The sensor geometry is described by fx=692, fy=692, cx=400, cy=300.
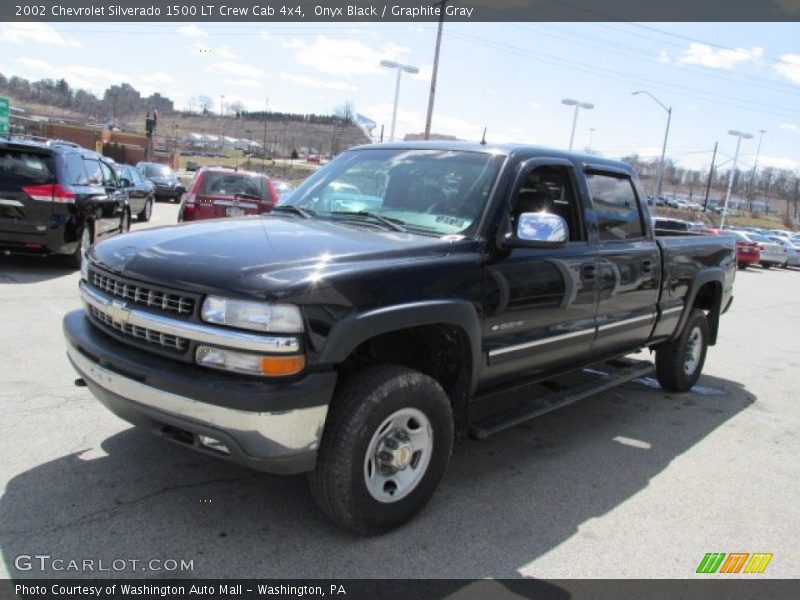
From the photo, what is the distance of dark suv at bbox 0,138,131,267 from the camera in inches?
356

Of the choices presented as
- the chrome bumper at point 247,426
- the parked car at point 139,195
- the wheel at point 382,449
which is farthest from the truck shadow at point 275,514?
the parked car at point 139,195

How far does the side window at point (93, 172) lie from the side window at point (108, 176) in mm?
135

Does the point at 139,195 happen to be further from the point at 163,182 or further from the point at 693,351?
the point at 693,351

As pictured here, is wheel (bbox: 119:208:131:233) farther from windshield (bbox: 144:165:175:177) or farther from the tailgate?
windshield (bbox: 144:165:175:177)

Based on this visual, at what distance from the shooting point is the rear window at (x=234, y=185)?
11.4 metres

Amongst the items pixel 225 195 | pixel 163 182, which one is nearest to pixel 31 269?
pixel 225 195

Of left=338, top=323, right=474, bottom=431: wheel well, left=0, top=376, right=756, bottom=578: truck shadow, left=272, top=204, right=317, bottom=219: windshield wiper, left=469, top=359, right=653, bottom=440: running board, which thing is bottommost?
left=0, top=376, right=756, bottom=578: truck shadow

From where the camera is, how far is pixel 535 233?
3734 millimetres

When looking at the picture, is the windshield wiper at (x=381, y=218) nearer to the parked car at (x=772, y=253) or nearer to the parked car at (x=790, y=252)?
the parked car at (x=772, y=253)

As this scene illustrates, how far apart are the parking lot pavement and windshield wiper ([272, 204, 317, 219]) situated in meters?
1.56

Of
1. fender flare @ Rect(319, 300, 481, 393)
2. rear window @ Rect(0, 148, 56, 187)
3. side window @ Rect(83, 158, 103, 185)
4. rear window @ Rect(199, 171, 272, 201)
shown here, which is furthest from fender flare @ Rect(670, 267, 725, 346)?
side window @ Rect(83, 158, 103, 185)

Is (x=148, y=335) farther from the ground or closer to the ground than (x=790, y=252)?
closer to the ground

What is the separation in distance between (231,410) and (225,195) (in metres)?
9.08

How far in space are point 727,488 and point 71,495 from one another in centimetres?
378
